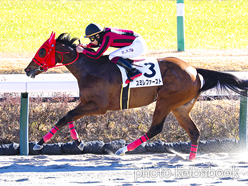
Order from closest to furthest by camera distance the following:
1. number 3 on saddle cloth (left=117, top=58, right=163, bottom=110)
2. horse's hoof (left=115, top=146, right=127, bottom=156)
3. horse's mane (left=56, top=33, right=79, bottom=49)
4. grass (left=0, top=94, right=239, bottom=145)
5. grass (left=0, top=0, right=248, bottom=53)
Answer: horse's hoof (left=115, top=146, right=127, bottom=156)
number 3 on saddle cloth (left=117, top=58, right=163, bottom=110)
horse's mane (left=56, top=33, right=79, bottom=49)
grass (left=0, top=94, right=239, bottom=145)
grass (left=0, top=0, right=248, bottom=53)

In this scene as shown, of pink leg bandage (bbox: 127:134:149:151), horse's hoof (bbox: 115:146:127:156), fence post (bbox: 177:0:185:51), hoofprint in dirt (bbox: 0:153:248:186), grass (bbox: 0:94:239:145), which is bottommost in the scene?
hoofprint in dirt (bbox: 0:153:248:186)

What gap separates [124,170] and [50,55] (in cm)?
175

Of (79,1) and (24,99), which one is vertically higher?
(79,1)

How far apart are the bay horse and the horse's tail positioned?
1 centimetres

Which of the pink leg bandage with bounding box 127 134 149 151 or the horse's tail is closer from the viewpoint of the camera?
the pink leg bandage with bounding box 127 134 149 151

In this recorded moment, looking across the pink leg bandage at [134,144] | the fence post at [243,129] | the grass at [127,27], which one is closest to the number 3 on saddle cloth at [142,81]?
the pink leg bandage at [134,144]

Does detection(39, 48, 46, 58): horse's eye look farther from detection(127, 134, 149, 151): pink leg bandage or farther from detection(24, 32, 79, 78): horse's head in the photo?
detection(127, 134, 149, 151): pink leg bandage

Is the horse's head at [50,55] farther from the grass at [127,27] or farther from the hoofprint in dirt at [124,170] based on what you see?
the hoofprint in dirt at [124,170]

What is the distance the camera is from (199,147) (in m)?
5.36

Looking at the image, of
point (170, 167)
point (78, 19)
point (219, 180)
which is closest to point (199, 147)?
point (170, 167)

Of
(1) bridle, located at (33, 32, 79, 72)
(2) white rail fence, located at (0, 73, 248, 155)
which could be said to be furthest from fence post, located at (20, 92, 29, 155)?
(1) bridle, located at (33, 32, 79, 72)

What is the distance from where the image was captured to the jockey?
15.9ft

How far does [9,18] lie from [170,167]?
13.9 meters

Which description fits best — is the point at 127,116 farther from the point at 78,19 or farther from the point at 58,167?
the point at 78,19
